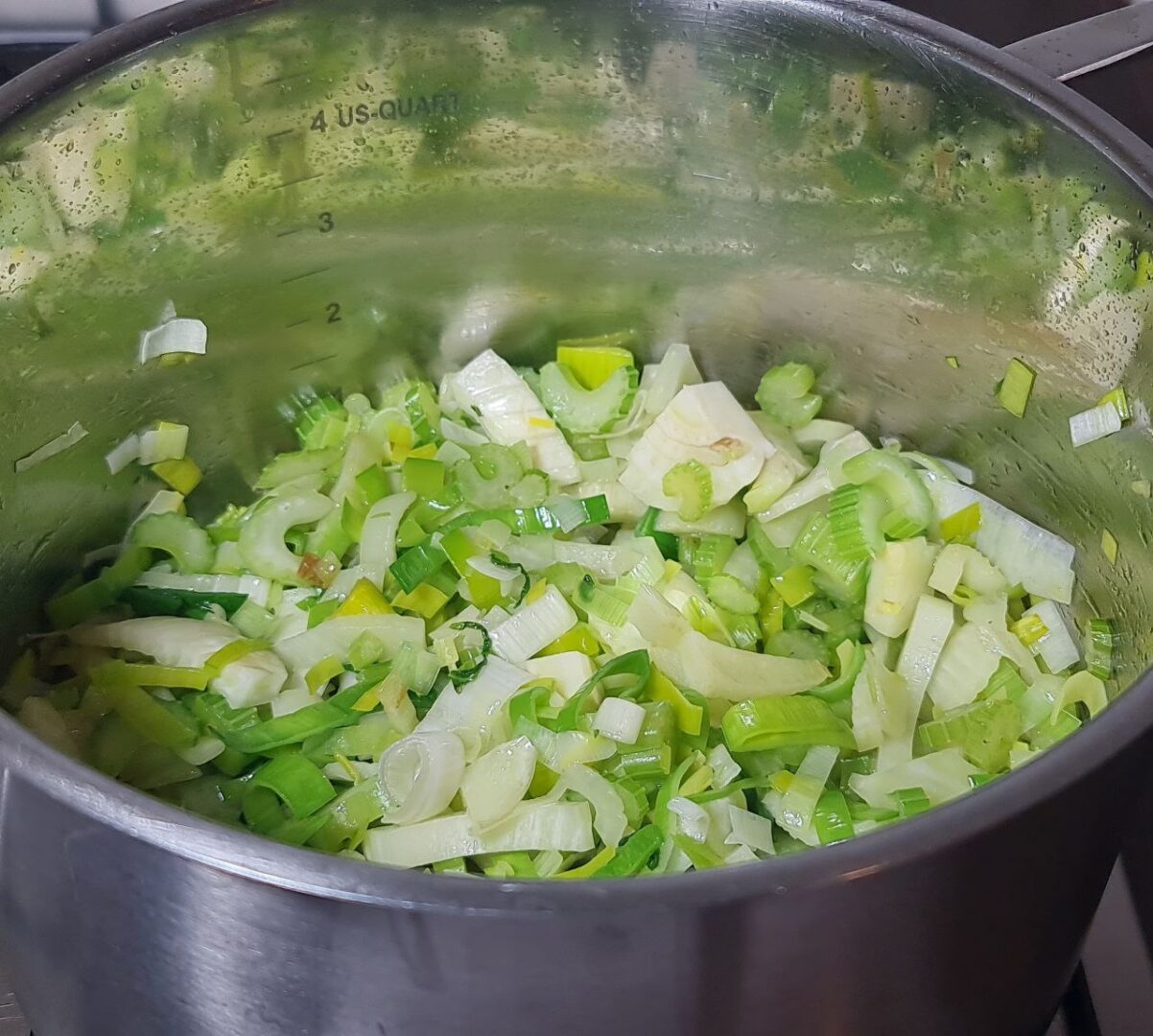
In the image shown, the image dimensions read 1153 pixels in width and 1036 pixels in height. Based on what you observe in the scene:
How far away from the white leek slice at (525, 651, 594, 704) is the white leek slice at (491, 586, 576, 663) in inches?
0.8

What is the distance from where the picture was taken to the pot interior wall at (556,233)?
852 millimetres

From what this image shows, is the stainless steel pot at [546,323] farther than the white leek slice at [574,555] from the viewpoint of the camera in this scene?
No

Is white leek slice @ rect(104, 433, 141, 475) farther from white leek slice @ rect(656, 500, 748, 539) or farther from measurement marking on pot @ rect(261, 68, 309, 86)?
white leek slice @ rect(656, 500, 748, 539)

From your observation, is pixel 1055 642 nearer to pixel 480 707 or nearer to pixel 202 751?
pixel 480 707

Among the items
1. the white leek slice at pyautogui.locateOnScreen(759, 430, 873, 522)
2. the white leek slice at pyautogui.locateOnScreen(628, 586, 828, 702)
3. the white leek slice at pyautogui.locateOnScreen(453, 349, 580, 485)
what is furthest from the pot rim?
the white leek slice at pyautogui.locateOnScreen(453, 349, 580, 485)

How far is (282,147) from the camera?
935mm

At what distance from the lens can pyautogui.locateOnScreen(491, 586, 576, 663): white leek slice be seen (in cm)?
93

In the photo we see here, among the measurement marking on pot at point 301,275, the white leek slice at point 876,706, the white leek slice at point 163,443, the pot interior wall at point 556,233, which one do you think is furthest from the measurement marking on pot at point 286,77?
the white leek slice at point 876,706

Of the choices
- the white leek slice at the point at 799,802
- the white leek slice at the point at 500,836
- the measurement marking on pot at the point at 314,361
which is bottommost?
the white leek slice at the point at 799,802

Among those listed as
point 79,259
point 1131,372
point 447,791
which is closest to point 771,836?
point 447,791

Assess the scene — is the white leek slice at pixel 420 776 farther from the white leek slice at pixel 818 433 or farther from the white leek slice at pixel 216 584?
the white leek slice at pixel 818 433

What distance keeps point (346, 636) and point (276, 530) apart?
13 centimetres

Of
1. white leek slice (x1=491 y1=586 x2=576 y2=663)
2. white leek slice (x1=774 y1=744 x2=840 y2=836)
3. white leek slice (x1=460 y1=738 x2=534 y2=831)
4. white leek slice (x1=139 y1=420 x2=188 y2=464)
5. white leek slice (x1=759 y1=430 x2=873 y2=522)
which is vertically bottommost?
white leek slice (x1=774 y1=744 x2=840 y2=836)

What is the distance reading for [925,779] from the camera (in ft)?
2.72
